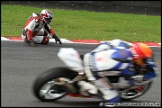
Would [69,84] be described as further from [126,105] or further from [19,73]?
[19,73]

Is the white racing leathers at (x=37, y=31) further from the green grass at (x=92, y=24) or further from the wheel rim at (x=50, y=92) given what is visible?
the wheel rim at (x=50, y=92)

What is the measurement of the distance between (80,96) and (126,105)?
655 mm

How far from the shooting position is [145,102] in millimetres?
6035

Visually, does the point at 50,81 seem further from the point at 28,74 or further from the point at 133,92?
the point at 28,74

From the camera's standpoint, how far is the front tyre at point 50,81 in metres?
5.41

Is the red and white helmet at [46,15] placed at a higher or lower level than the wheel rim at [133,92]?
higher

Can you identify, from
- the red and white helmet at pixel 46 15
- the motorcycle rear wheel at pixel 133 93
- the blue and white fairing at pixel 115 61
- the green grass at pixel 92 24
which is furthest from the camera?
the green grass at pixel 92 24

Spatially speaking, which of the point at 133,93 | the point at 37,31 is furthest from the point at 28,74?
the point at 37,31

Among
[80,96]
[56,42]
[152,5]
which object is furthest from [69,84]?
[152,5]

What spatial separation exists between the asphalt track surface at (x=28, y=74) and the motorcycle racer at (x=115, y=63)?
1.51 feet

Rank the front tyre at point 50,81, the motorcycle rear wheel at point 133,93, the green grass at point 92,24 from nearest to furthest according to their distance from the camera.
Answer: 1. the front tyre at point 50,81
2. the motorcycle rear wheel at point 133,93
3. the green grass at point 92,24

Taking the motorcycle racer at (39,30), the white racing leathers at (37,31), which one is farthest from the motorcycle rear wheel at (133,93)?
the white racing leathers at (37,31)

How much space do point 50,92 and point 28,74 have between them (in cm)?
204

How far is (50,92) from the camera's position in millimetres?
5629
